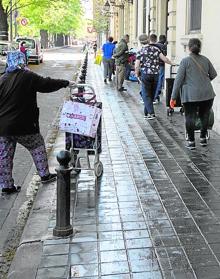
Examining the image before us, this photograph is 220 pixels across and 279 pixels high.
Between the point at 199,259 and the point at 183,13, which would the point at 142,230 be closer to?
the point at 199,259

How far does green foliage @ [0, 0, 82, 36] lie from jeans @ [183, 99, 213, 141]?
132 feet

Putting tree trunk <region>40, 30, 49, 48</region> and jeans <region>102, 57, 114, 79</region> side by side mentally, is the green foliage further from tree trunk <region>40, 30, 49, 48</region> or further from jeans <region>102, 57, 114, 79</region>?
jeans <region>102, 57, 114, 79</region>

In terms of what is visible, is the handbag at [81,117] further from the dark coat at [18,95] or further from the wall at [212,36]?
the wall at [212,36]

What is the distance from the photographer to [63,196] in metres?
4.97

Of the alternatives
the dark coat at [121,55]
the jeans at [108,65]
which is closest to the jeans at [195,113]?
the dark coat at [121,55]

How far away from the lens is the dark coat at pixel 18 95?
642 cm

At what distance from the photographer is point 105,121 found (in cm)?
1151

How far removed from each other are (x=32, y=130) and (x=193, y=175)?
2.14m

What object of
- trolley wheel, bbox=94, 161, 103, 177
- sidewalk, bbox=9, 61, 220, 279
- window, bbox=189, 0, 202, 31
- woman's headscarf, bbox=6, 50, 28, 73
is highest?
window, bbox=189, 0, 202, 31

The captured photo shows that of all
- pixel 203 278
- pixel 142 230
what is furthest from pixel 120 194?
pixel 203 278

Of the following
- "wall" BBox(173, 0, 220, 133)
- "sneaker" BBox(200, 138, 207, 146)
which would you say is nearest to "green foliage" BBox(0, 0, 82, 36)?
"wall" BBox(173, 0, 220, 133)

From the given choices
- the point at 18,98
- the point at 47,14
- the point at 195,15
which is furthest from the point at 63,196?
the point at 47,14

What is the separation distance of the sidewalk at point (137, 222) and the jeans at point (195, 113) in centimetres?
35

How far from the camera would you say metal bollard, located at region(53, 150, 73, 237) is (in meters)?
4.93
